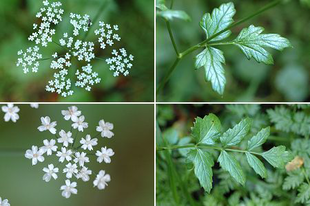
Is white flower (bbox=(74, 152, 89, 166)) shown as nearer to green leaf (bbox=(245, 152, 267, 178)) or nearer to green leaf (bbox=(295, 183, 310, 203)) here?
green leaf (bbox=(245, 152, 267, 178))

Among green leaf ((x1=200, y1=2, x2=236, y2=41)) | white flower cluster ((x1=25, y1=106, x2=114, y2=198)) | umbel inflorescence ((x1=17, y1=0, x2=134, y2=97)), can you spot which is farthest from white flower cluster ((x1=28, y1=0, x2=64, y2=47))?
green leaf ((x1=200, y1=2, x2=236, y2=41))

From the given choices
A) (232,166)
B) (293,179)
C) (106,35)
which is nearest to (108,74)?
(106,35)

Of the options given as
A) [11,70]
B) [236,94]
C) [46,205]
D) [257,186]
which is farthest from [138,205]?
[11,70]

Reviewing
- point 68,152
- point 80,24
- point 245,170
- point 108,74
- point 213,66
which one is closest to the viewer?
point 213,66

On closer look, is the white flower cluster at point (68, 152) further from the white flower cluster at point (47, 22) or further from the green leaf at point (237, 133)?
the green leaf at point (237, 133)

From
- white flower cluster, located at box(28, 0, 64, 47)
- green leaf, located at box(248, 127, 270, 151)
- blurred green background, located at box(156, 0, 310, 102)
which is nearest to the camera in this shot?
green leaf, located at box(248, 127, 270, 151)

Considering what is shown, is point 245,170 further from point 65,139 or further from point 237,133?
point 65,139

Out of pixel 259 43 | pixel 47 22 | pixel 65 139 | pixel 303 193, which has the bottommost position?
pixel 303 193

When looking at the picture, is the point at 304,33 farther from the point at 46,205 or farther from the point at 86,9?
the point at 46,205
